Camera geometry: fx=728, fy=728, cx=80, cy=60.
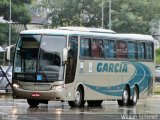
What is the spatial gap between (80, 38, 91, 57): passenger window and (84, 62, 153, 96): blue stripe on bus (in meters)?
1.43

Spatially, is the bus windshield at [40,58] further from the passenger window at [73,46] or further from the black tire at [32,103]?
the black tire at [32,103]

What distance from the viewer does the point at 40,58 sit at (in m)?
26.2

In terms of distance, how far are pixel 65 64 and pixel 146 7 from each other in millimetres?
63765

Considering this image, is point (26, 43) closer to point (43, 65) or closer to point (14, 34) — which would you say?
point (43, 65)

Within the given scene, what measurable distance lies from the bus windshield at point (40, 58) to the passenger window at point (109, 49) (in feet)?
10.6

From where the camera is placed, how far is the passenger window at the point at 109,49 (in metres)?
29.3

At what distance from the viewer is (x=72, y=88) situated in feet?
87.9

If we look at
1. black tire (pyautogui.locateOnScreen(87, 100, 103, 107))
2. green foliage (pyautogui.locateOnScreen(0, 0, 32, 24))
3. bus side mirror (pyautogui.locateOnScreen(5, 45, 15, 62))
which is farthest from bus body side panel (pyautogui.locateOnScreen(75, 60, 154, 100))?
green foliage (pyautogui.locateOnScreen(0, 0, 32, 24))

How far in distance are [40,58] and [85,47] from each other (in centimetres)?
233

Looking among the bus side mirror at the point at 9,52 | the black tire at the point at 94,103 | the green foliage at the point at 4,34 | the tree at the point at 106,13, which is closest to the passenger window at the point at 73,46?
the bus side mirror at the point at 9,52

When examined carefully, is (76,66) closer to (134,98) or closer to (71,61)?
(71,61)

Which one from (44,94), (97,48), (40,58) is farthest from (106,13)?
(44,94)

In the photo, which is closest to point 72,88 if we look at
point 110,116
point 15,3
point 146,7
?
point 110,116

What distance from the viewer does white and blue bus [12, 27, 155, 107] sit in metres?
26.1
